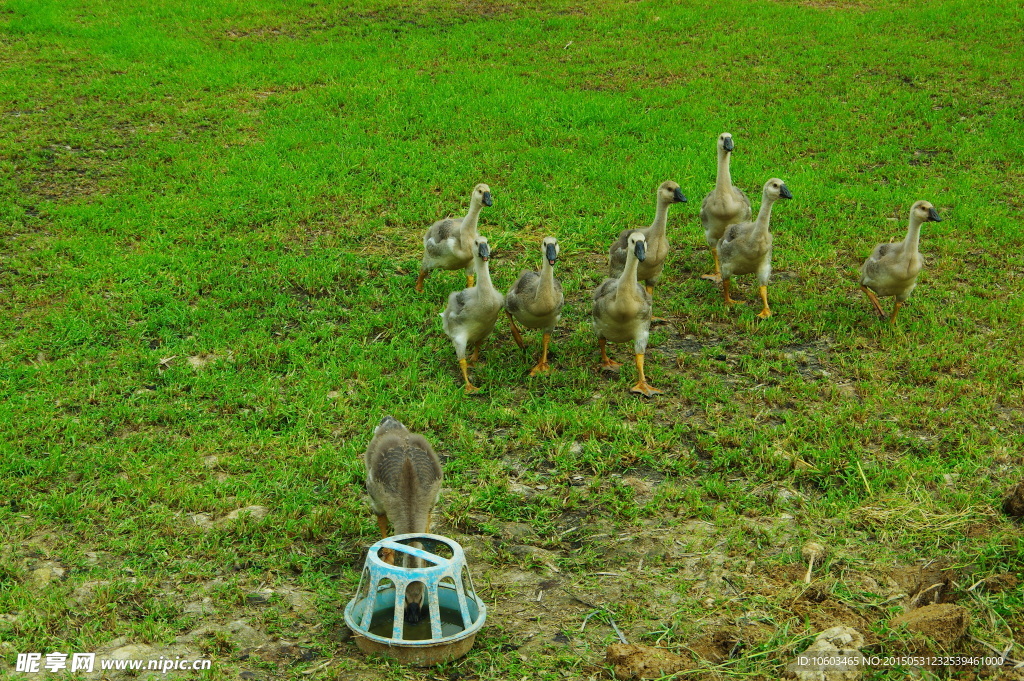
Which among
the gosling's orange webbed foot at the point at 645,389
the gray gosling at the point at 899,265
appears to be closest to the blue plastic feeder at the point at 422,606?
the gosling's orange webbed foot at the point at 645,389

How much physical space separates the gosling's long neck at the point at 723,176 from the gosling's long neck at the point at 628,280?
255 centimetres

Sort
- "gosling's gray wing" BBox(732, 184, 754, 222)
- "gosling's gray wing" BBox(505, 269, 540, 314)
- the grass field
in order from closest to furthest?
the grass field < "gosling's gray wing" BBox(505, 269, 540, 314) < "gosling's gray wing" BBox(732, 184, 754, 222)

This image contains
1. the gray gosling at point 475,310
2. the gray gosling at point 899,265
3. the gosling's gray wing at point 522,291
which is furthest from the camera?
the gray gosling at point 899,265

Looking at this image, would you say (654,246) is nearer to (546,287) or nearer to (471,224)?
(546,287)

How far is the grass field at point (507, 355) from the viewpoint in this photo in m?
5.70

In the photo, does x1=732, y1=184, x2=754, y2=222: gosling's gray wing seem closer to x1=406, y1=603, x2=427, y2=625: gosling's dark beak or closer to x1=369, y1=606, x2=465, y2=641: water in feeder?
x1=369, y1=606, x2=465, y2=641: water in feeder

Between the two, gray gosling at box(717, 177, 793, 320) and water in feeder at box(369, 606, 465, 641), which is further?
gray gosling at box(717, 177, 793, 320)

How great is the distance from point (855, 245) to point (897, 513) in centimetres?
552

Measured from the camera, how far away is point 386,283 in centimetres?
1048

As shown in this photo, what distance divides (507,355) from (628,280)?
1524 millimetres

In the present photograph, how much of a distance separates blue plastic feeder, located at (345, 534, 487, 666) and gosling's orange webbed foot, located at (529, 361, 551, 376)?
10.6ft

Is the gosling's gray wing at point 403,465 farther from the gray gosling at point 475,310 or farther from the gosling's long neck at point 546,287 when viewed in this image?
the gosling's long neck at point 546,287

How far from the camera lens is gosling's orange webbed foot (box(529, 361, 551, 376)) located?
8.75 m
